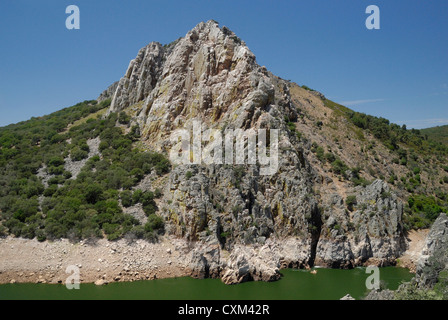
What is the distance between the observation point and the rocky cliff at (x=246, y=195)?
33312mm

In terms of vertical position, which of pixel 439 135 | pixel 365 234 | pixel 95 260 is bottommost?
pixel 95 260

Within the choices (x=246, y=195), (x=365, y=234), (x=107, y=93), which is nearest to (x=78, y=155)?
(x=246, y=195)

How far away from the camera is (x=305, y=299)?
88.6 ft

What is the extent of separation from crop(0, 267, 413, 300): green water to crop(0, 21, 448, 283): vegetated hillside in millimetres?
1533

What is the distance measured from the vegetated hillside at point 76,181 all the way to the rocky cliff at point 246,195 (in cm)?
343

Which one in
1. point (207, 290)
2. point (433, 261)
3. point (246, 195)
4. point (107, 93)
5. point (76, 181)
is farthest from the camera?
point (107, 93)

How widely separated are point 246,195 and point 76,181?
871 inches

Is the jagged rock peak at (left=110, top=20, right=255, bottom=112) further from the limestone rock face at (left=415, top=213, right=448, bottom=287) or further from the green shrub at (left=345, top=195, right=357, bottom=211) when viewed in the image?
the limestone rock face at (left=415, top=213, right=448, bottom=287)

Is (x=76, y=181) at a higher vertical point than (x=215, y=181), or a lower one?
higher

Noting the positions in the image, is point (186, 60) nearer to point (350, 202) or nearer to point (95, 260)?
point (350, 202)

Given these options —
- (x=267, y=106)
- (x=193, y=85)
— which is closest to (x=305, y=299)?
(x=267, y=106)

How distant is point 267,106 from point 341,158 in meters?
17.6

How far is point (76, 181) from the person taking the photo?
4222 cm

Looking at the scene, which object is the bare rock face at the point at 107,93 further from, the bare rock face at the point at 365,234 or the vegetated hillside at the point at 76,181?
the bare rock face at the point at 365,234
